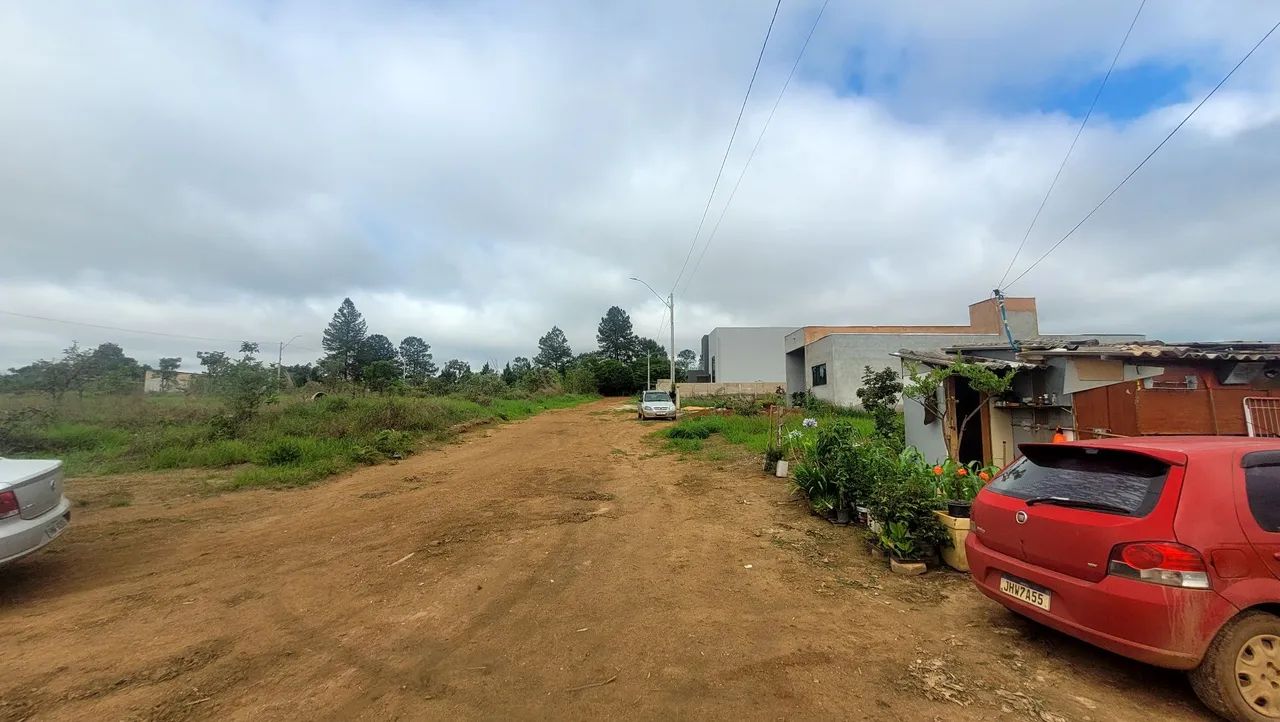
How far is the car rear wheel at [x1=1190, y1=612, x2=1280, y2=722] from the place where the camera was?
9.02ft

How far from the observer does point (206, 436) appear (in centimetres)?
1289

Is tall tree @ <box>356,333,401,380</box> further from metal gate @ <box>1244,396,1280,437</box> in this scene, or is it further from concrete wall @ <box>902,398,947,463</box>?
metal gate @ <box>1244,396,1280,437</box>

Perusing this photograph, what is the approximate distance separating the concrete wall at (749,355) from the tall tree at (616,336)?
37209mm

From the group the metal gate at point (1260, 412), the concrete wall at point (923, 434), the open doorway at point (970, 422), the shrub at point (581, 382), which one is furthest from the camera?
the shrub at point (581, 382)

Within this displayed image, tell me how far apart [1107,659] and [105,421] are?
20255mm

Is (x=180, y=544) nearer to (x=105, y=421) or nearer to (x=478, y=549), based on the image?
(x=478, y=549)

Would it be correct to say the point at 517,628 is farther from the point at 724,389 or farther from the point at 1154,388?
the point at 724,389

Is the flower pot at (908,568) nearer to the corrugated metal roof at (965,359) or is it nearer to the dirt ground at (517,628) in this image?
the dirt ground at (517,628)

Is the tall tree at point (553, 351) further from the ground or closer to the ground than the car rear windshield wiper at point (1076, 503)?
further from the ground

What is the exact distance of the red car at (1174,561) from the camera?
280cm

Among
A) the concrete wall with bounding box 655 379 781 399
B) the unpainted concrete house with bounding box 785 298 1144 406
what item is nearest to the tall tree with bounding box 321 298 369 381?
the concrete wall with bounding box 655 379 781 399

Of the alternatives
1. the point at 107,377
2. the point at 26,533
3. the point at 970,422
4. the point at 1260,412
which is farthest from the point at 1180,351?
the point at 107,377

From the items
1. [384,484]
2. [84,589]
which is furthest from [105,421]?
[84,589]

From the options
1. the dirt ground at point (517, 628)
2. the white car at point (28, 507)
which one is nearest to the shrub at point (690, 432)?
the dirt ground at point (517, 628)
